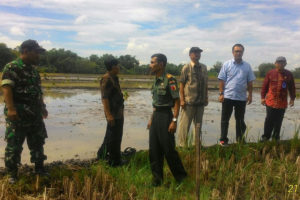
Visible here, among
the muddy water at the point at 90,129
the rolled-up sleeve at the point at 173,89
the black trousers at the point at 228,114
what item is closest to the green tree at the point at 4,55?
the muddy water at the point at 90,129

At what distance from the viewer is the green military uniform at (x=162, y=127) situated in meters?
3.62

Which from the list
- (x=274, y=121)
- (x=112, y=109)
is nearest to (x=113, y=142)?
(x=112, y=109)

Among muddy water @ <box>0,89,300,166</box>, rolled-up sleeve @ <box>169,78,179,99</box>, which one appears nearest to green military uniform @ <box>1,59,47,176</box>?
muddy water @ <box>0,89,300,166</box>

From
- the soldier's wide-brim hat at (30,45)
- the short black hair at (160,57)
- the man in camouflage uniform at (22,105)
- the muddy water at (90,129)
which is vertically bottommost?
the muddy water at (90,129)

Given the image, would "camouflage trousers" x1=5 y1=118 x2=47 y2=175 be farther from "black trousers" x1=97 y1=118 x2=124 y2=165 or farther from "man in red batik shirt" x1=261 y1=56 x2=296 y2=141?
"man in red batik shirt" x1=261 y1=56 x2=296 y2=141

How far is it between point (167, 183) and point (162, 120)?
0.84m

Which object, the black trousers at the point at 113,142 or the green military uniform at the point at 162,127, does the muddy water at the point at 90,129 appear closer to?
the black trousers at the point at 113,142

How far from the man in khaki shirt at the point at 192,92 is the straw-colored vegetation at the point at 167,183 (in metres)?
0.67

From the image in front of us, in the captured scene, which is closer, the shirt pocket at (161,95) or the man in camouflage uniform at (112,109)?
the shirt pocket at (161,95)

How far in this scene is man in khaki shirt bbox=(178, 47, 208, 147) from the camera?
513cm

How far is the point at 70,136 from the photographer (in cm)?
675

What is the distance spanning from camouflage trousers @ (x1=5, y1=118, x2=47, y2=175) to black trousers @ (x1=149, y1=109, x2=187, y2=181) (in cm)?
142

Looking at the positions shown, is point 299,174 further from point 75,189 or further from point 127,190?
point 75,189

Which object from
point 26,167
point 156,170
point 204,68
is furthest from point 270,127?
point 26,167
